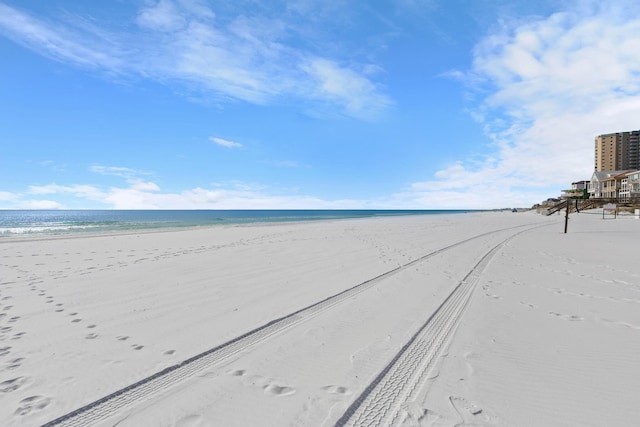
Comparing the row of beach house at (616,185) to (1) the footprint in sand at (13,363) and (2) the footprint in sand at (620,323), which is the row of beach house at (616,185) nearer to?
(2) the footprint in sand at (620,323)

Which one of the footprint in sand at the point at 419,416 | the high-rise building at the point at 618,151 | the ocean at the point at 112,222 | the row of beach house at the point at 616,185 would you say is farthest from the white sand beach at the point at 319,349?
the high-rise building at the point at 618,151

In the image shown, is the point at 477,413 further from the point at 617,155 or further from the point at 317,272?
the point at 617,155

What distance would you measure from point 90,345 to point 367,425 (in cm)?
365

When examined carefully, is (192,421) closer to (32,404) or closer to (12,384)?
(32,404)

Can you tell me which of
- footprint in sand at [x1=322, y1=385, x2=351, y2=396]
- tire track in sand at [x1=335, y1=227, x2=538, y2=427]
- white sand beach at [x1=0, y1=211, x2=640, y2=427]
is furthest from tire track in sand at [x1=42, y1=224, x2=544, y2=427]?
tire track in sand at [x1=335, y1=227, x2=538, y2=427]

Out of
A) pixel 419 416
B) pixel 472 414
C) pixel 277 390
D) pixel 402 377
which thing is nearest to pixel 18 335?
pixel 277 390

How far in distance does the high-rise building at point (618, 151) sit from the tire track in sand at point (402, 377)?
527 ft

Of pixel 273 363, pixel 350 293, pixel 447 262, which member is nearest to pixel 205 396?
pixel 273 363

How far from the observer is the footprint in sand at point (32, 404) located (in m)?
2.55

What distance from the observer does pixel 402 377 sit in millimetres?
3025

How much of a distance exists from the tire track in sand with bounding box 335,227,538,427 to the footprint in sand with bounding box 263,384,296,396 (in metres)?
0.58

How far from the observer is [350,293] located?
240 inches

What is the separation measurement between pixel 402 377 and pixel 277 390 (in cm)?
128

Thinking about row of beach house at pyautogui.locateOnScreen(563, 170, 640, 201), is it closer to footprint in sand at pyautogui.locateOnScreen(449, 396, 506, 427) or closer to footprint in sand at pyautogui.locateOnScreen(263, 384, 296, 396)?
footprint in sand at pyautogui.locateOnScreen(449, 396, 506, 427)
